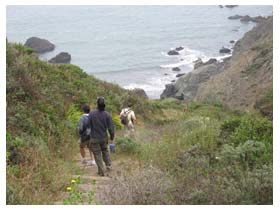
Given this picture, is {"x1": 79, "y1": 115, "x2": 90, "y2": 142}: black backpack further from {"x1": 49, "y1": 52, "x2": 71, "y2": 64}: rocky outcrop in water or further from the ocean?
{"x1": 49, "y1": 52, "x2": 71, "y2": 64}: rocky outcrop in water

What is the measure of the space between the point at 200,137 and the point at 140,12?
8963 centimetres

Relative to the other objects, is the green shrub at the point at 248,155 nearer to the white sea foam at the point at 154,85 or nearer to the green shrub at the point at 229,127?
the green shrub at the point at 229,127

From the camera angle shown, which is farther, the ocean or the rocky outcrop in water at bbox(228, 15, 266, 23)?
the rocky outcrop in water at bbox(228, 15, 266, 23)

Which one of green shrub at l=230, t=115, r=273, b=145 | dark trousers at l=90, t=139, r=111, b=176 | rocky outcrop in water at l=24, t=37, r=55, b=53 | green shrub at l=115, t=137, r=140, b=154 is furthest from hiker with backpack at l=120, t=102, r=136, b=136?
rocky outcrop in water at l=24, t=37, r=55, b=53

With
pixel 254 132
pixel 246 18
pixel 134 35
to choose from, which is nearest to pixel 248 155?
pixel 254 132

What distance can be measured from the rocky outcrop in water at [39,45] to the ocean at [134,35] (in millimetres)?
1089

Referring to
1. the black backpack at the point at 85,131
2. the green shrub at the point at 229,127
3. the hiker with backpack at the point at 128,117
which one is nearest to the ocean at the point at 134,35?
the hiker with backpack at the point at 128,117

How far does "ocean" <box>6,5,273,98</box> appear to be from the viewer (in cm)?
6097

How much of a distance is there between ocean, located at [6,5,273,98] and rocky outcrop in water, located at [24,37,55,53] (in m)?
1.09

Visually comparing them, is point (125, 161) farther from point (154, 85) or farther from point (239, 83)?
point (154, 85)

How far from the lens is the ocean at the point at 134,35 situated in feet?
200

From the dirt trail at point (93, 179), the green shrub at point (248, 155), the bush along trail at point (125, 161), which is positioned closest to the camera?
the bush along trail at point (125, 161)
